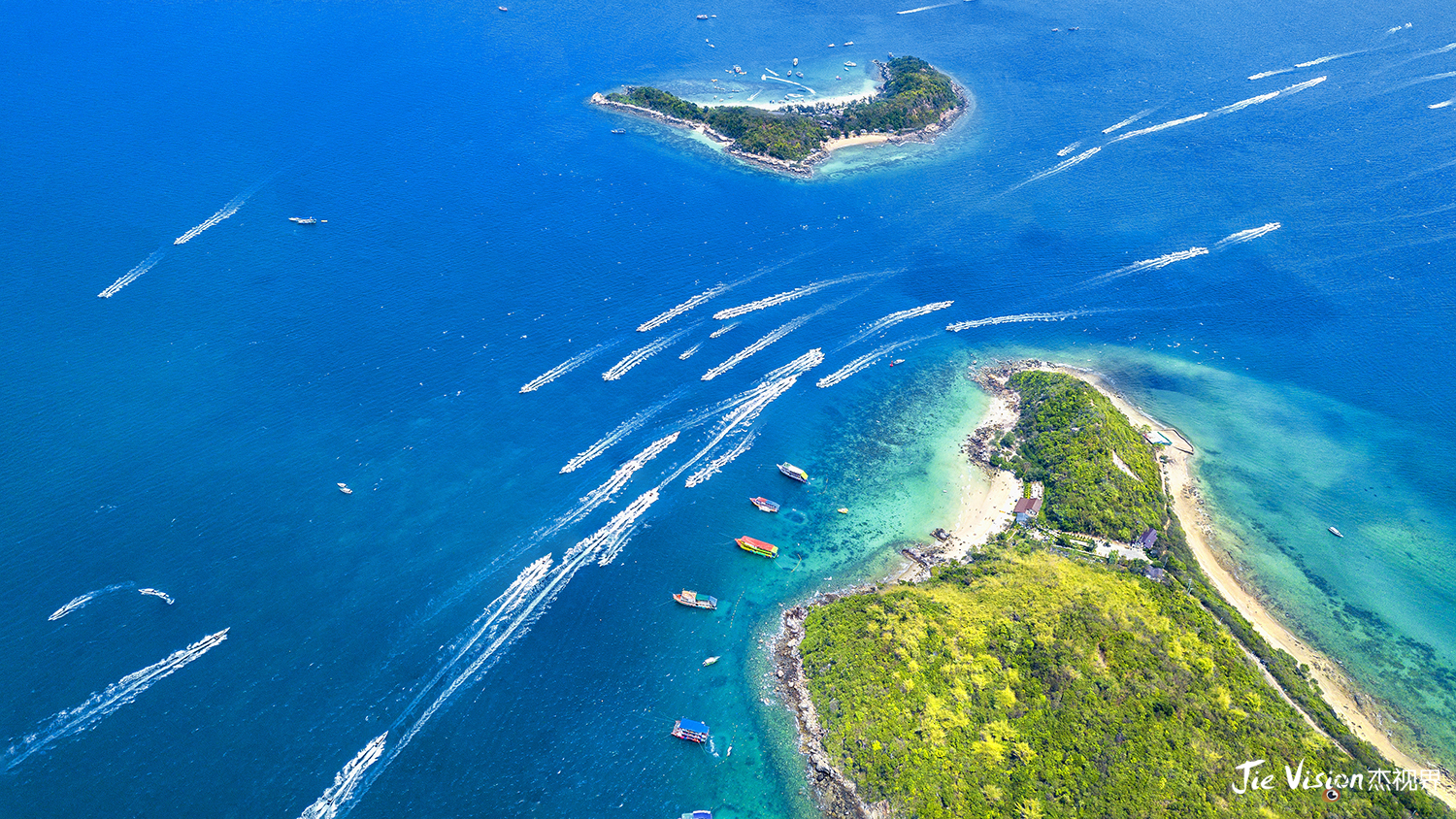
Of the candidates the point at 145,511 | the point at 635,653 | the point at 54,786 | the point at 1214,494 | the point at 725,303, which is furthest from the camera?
the point at 725,303

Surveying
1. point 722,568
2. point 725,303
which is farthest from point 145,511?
point 725,303

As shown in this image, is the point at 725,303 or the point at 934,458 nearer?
the point at 934,458

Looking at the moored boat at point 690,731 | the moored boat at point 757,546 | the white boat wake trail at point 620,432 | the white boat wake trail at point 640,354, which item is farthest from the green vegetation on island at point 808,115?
the moored boat at point 690,731

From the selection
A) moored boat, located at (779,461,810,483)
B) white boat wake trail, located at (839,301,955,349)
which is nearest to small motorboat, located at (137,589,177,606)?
moored boat, located at (779,461,810,483)

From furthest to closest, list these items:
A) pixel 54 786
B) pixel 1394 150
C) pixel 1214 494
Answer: pixel 1394 150 → pixel 1214 494 → pixel 54 786

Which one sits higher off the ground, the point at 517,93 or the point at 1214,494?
the point at 517,93

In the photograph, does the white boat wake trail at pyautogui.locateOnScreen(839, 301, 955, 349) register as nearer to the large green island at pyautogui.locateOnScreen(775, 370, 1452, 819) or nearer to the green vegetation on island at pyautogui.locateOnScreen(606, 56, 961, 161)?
the large green island at pyautogui.locateOnScreen(775, 370, 1452, 819)

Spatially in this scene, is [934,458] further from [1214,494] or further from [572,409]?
[572,409]

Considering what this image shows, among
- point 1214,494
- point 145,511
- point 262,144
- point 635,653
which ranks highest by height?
point 262,144
